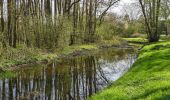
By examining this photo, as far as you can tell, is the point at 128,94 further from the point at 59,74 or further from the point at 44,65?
the point at 44,65

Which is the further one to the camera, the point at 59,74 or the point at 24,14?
the point at 24,14

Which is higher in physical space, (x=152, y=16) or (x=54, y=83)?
(x=152, y=16)

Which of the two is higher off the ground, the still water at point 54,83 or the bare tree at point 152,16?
the bare tree at point 152,16

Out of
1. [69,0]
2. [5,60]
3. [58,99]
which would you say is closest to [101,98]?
[58,99]

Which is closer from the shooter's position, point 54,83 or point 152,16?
point 54,83

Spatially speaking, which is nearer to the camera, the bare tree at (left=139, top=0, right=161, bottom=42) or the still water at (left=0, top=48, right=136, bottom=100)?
the still water at (left=0, top=48, right=136, bottom=100)

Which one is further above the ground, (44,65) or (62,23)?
(62,23)

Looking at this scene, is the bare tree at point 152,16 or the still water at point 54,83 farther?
the bare tree at point 152,16

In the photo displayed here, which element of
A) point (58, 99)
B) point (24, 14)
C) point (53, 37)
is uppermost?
point (24, 14)

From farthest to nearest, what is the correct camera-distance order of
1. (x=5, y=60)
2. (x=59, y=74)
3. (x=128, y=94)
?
(x=5, y=60), (x=59, y=74), (x=128, y=94)

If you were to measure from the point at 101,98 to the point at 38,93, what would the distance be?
5.67m

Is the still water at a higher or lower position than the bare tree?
lower

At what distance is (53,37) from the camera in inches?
1479

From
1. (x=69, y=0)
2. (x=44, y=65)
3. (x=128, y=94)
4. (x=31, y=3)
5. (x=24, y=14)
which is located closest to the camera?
(x=128, y=94)
